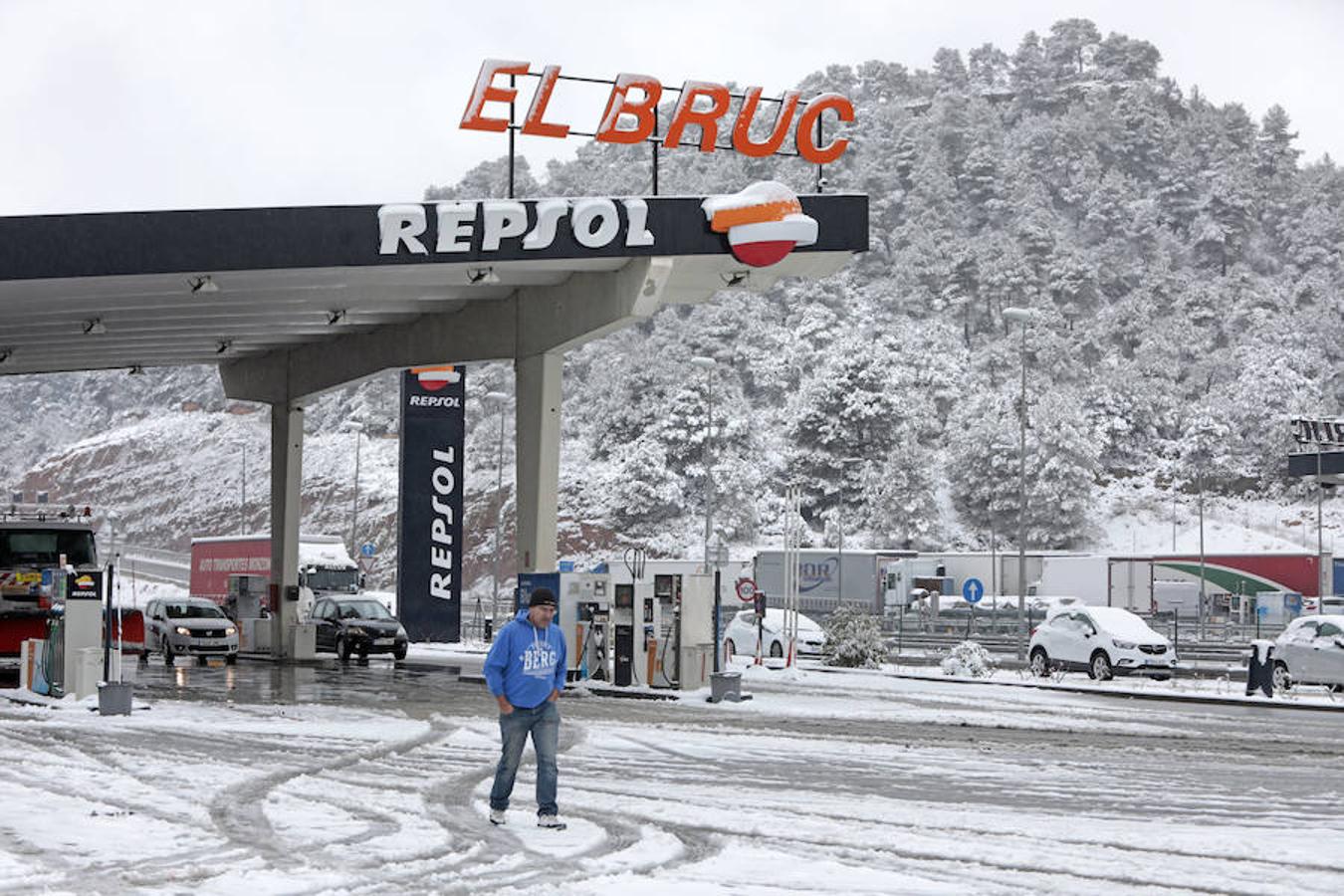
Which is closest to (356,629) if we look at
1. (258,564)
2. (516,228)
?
(516,228)

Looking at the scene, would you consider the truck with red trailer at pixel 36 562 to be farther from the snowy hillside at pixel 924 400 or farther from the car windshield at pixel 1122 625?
the snowy hillside at pixel 924 400

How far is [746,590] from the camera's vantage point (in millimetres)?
36469

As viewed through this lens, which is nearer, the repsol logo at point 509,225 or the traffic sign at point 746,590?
the repsol logo at point 509,225

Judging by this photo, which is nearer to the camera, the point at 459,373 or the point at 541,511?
the point at 541,511

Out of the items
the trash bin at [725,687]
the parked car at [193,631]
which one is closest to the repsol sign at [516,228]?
the trash bin at [725,687]

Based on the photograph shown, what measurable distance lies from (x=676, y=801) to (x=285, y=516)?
27789 mm

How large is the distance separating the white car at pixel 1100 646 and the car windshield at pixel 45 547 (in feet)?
64.1

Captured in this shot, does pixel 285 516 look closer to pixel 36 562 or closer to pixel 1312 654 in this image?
pixel 36 562

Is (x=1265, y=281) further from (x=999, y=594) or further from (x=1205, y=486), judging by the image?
(x=999, y=594)

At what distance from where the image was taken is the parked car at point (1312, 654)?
32.8 m

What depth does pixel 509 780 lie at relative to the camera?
12.6 metres

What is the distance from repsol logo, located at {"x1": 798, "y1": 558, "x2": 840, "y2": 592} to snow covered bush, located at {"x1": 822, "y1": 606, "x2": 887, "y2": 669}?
30.7 m

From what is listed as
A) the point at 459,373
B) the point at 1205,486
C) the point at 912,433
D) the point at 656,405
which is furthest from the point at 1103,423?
the point at 459,373

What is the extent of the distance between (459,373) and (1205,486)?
7500cm
